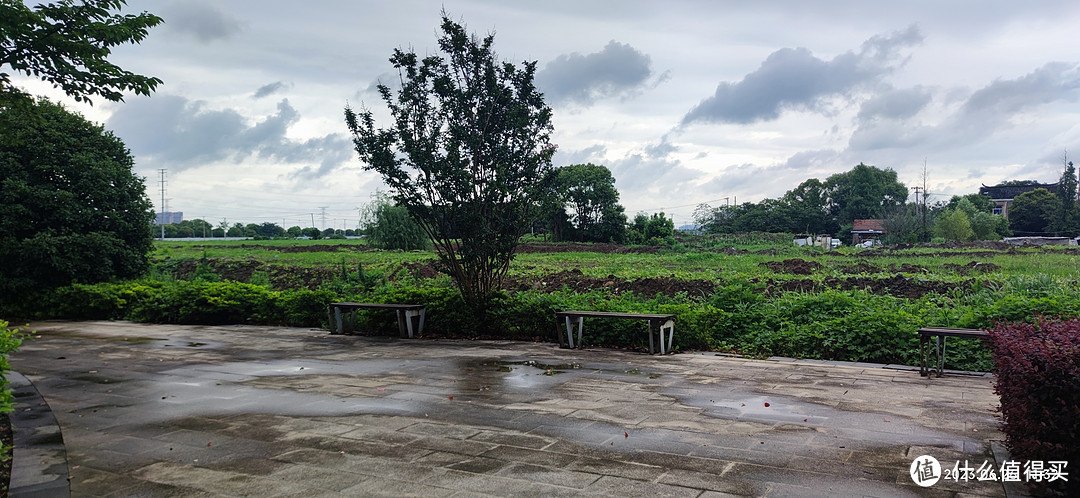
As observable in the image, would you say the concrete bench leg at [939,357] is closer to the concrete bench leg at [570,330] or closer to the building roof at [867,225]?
the concrete bench leg at [570,330]

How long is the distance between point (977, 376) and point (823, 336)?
1.76 meters

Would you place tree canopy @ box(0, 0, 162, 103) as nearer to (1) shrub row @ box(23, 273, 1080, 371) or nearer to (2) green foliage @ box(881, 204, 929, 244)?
(1) shrub row @ box(23, 273, 1080, 371)

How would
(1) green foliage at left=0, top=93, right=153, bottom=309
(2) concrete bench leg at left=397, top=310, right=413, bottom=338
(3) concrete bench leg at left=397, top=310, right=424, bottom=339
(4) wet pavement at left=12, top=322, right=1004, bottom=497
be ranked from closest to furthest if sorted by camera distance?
(4) wet pavement at left=12, top=322, right=1004, bottom=497
(3) concrete bench leg at left=397, top=310, right=424, bottom=339
(2) concrete bench leg at left=397, top=310, right=413, bottom=338
(1) green foliage at left=0, top=93, right=153, bottom=309

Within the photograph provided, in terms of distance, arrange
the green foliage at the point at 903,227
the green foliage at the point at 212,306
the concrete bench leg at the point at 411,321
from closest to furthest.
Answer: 1. the concrete bench leg at the point at 411,321
2. the green foliage at the point at 212,306
3. the green foliage at the point at 903,227

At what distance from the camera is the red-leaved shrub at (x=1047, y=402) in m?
3.22

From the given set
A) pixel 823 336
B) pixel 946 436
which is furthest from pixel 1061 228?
pixel 946 436

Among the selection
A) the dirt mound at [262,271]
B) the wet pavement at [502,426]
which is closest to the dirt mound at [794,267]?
the wet pavement at [502,426]

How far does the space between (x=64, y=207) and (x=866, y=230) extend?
226ft

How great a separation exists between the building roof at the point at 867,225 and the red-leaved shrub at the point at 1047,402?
231 ft

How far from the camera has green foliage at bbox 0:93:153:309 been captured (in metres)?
14.2

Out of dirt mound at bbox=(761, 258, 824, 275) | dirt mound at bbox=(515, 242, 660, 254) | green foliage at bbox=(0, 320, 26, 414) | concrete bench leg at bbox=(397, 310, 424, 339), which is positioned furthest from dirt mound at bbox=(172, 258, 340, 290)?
dirt mound at bbox=(515, 242, 660, 254)

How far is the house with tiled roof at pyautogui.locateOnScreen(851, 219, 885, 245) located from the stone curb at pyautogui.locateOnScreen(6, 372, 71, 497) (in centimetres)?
6798

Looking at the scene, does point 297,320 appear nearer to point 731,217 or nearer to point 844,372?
point 844,372

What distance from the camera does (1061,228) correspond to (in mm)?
58781
